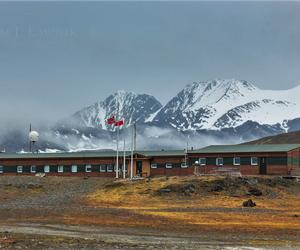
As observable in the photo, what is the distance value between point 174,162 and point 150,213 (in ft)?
163

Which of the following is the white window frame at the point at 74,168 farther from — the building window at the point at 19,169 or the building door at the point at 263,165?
the building door at the point at 263,165

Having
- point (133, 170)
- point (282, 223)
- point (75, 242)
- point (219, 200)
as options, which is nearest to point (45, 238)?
point (75, 242)

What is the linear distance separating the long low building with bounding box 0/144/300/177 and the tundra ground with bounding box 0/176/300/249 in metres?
12.3

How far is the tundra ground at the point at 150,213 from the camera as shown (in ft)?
101

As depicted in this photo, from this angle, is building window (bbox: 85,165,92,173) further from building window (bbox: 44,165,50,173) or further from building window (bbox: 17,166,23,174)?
building window (bbox: 17,166,23,174)

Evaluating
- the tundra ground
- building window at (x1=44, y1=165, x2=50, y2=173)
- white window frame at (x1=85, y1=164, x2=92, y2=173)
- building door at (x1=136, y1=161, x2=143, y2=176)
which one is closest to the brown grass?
the tundra ground

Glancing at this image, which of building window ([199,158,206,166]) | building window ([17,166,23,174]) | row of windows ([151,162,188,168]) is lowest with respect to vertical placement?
building window ([17,166,23,174])

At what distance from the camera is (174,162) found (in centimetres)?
10012

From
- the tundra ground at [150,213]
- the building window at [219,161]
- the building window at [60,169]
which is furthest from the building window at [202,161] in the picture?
the building window at [60,169]

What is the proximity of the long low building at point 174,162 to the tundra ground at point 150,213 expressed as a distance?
12315mm

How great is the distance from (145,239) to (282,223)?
14.7m

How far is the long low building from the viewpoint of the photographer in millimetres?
91500

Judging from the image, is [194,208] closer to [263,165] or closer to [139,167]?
[263,165]

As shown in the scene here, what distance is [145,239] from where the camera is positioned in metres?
31.6
